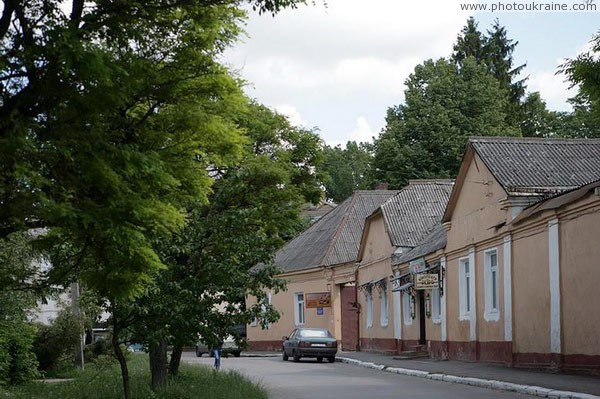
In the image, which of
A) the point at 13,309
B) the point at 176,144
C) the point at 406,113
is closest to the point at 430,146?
the point at 406,113

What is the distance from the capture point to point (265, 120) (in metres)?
24.9

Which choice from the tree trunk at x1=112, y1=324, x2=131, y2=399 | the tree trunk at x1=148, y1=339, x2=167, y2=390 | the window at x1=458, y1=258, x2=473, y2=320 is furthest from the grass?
the window at x1=458, y1=258, x2=473, y2=320

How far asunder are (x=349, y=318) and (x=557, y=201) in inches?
948

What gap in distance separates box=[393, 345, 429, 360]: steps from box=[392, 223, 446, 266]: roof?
3300 mm

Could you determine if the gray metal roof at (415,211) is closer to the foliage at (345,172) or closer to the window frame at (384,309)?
the window frame at (384,309)

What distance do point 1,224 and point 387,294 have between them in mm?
31204

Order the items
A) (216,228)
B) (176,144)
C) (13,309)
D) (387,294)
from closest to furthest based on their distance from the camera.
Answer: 1. (176,144)
2. (216,228)
3. (13,309)
4. (387,294)

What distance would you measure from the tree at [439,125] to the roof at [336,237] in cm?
458

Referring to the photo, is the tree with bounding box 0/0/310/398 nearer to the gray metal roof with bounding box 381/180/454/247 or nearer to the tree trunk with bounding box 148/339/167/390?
the tree trunk with bounding box 148/339/167/390

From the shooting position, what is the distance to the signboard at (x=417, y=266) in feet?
110

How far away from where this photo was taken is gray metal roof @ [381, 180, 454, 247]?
125 ft

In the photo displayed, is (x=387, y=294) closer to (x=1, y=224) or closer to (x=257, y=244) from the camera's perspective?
(x=257, y=244)

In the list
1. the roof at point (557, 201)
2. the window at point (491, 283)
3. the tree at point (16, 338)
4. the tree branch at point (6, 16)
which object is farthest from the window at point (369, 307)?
the tree branch at point (6, 16)

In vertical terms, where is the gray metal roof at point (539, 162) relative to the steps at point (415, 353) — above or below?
above
